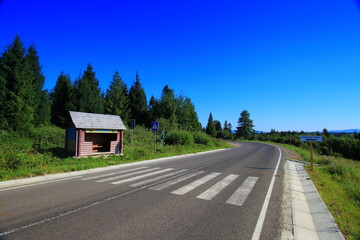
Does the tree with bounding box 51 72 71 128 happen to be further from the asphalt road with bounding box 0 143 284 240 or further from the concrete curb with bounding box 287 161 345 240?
the concrete curb with bounding box 287 161 345 240

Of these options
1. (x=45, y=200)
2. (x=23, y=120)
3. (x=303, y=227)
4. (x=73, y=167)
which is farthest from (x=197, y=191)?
(x=23, y=120)

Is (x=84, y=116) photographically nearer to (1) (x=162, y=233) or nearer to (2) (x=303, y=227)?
(1) (x=162, y=233)

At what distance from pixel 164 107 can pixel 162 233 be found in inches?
1685

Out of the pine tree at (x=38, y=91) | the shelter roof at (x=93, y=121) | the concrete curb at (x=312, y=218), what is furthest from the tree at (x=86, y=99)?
the concrete curb at (x=312, y=218)

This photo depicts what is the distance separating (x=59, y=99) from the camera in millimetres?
34031

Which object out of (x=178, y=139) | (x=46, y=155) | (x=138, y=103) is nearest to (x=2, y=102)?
(x=46, y=155)

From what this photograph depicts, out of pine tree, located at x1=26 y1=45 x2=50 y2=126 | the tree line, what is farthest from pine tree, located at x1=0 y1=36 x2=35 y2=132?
pine tree, located at x1=26 y1=45 x2=50 y2=126

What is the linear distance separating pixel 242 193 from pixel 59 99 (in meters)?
35.8

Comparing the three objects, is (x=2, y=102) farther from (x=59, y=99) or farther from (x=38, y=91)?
(x=59, y=99)

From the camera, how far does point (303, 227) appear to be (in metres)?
4.34

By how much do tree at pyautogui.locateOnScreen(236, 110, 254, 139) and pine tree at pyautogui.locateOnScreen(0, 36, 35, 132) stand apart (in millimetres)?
82363

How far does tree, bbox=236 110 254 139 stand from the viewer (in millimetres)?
90125

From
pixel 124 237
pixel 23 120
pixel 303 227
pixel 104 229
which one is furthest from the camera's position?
pixel 23 120

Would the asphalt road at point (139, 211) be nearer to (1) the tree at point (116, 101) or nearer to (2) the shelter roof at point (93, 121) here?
(2) the shelter roof at point (93, 121)
